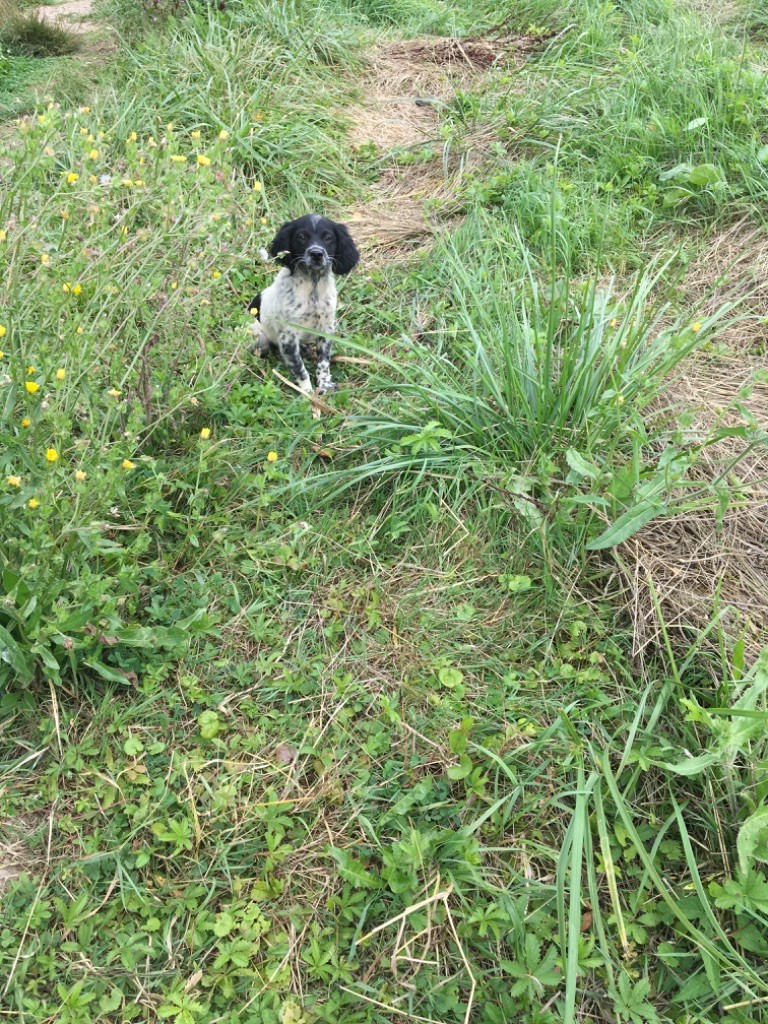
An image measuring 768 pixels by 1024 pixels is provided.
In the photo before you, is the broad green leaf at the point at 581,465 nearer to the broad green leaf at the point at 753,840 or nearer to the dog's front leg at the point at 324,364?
the broad green leaf at the point at 753,840

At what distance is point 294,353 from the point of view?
357cm

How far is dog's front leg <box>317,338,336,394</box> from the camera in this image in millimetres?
3580

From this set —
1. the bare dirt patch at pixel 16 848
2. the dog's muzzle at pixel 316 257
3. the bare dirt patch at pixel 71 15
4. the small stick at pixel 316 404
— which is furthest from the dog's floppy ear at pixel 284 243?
the bare dirt patch at pixel 71 15

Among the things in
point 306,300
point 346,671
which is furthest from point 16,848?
point 306,300

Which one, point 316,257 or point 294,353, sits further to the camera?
point 294,353

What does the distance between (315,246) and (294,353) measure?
47cm

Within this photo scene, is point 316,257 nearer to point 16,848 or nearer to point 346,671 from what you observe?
point 346,671

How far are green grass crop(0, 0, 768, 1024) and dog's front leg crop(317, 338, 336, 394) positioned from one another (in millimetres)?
165

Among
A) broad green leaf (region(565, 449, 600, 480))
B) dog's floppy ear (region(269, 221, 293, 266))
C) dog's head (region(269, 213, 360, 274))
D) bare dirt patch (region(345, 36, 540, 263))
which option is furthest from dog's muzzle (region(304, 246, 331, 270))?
broad green leaf (region(565, 449, 600, 480))

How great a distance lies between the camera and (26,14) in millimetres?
6484

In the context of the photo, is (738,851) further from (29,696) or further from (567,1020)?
(29,696)

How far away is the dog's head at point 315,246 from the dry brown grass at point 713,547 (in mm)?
1513

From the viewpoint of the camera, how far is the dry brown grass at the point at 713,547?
7.89 ft

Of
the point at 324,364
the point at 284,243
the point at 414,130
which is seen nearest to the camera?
the point at 284,243
